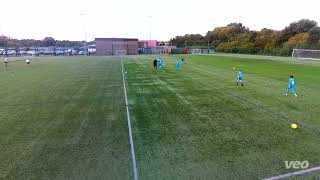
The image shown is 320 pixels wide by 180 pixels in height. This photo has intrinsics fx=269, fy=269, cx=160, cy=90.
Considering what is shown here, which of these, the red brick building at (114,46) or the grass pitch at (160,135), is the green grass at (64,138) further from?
the red brick building at (114,46)

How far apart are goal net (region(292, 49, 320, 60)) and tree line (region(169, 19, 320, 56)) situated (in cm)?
510

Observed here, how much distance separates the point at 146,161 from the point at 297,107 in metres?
9.17

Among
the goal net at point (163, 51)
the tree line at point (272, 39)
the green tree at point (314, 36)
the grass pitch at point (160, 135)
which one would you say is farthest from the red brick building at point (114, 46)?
the grass pitch at point (160, 135)

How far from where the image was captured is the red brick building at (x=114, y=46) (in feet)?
318

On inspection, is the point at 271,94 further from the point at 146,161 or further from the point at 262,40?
the point at 262,40

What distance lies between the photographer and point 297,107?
13.0 metres

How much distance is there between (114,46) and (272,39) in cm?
5625

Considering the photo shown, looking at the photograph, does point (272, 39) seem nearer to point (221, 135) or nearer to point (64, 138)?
point (221, 135)

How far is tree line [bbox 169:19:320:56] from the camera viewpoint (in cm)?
7712

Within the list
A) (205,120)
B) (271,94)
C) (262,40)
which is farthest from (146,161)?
(262,40)

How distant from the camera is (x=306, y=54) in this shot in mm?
62312

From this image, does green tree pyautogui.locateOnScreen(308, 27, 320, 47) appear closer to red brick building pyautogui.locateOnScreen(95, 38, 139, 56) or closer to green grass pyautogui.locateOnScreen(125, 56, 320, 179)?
red brick building pyautogui.locateOnScreen(95, 38, 139, 56)

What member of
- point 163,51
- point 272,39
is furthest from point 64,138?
point 272,39

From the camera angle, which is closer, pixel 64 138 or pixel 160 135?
pixel 64 138
